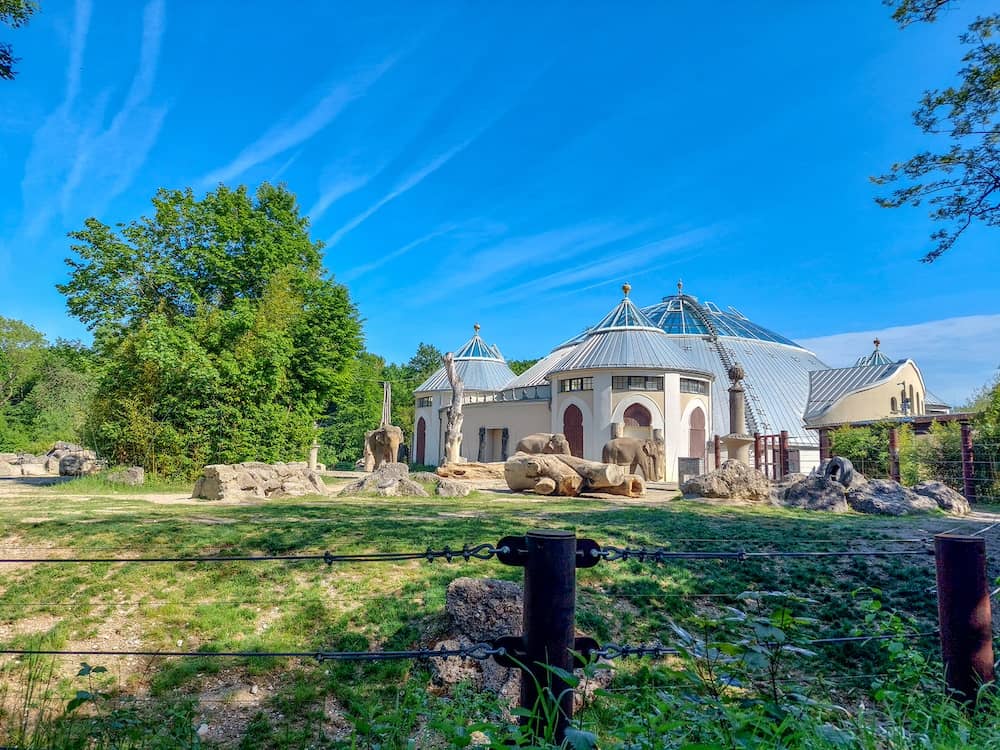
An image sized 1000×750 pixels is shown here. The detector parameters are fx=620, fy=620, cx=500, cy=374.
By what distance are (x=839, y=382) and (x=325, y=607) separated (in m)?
38.4

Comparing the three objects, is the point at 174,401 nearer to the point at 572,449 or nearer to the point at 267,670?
the point at 267,670

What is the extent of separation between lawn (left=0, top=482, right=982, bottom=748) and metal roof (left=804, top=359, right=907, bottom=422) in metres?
28.7

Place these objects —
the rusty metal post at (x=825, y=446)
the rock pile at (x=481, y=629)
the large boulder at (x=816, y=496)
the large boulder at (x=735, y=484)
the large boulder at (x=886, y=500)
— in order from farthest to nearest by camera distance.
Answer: the rusty metal post at (x=825, y=446) < the large boulder at (x=735, y=484) < the large boulder at (x=816, y=496) < the large boulder at (x=886, y=500) < the rock pile at (x=481, y=629)

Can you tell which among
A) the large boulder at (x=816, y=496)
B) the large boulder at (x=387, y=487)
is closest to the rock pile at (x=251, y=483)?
the large boulder at (x=387, y=487)

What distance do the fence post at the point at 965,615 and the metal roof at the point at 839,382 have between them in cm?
3579

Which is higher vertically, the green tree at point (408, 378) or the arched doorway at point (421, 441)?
the green tree at point (408, 378)

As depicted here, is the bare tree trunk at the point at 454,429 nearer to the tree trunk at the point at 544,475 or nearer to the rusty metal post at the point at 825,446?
the tree trunk at the point at 544,475

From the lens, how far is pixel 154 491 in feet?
53.2

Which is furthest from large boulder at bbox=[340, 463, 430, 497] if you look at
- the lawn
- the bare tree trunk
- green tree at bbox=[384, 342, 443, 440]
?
Answer: green tree at bbox=[384, 342, 443, 440]

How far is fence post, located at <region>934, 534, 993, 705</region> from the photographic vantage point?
2.73m

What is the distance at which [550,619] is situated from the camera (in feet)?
7.68

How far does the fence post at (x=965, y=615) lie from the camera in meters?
2.73

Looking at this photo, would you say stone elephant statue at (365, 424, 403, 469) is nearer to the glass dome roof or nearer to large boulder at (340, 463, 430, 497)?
large boulder at (340, 463, 430, 497)

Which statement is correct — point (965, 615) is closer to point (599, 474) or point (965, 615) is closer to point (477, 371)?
point (599, 474)
